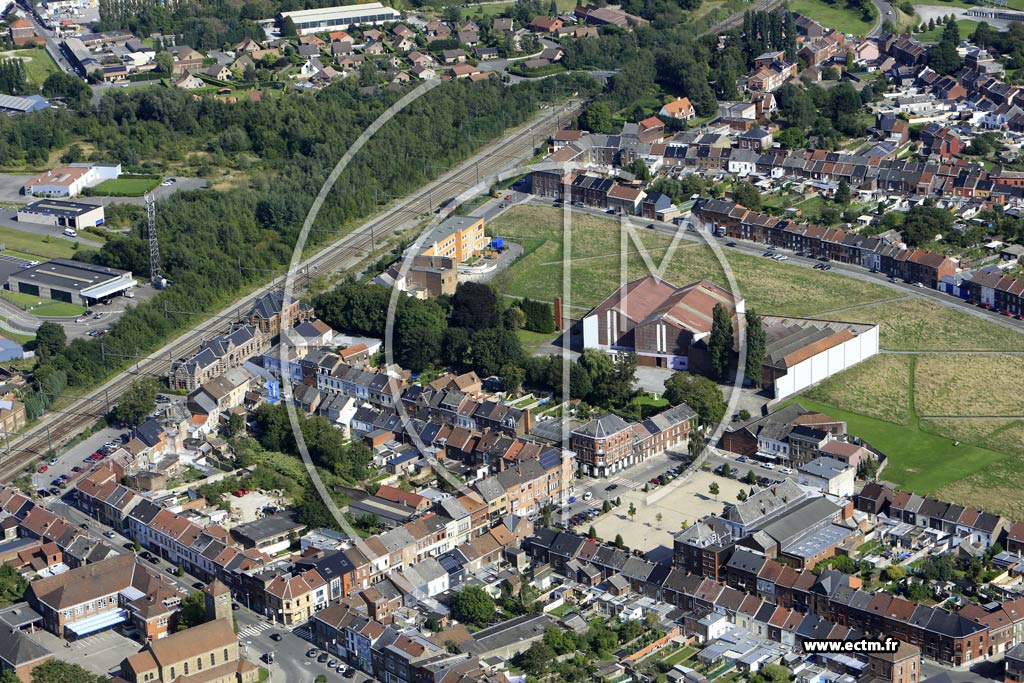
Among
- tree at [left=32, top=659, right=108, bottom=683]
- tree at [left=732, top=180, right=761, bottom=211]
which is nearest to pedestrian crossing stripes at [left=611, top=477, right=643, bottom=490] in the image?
tree at [left=32, top=659, right=108, bottom=683]

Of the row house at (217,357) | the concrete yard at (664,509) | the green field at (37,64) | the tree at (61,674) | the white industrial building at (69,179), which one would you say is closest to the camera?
the tree at (61,674)

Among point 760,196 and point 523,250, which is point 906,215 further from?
point 523,250

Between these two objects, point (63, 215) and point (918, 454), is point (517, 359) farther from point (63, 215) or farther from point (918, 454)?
point (63, 215)

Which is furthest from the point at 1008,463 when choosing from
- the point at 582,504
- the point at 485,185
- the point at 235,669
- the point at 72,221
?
the point at 72,221

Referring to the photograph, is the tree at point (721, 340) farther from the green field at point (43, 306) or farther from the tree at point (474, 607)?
the green field at point (43, 306)

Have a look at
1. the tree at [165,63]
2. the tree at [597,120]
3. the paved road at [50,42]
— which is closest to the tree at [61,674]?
the tree at [597,120]

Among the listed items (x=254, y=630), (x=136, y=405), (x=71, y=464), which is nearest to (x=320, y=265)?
(x=136, y=405)

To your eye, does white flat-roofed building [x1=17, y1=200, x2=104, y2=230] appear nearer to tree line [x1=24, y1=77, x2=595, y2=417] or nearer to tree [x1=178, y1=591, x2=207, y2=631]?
tree line [x1=24, y1=77, x2=595, y2=417]

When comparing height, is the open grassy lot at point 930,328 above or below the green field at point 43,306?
below
